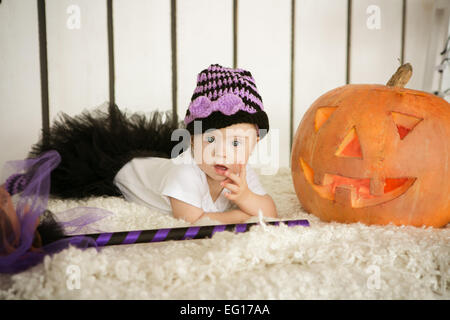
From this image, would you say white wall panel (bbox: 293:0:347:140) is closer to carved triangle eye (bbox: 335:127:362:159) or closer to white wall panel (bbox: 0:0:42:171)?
carved triangle eye (bbox: 335:127:362:159)

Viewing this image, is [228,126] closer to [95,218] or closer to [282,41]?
[95,218]

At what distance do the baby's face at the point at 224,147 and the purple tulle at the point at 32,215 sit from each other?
0.28 meters

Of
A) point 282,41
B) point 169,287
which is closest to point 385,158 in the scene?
point 169,287

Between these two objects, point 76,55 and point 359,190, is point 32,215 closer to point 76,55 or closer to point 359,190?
point 359,190

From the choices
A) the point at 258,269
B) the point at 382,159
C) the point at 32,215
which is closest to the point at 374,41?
the point at 382,159

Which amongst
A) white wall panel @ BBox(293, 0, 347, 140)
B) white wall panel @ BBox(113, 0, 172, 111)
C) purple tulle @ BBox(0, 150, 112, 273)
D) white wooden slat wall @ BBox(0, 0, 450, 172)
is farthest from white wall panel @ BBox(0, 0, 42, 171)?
white wall panel @ BBox(293, 0, 347, 140)

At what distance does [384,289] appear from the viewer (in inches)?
20.9

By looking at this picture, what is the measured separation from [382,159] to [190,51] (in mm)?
949

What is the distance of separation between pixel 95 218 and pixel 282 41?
1.12 meters

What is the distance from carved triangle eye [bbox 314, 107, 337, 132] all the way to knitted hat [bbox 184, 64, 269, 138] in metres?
0.13

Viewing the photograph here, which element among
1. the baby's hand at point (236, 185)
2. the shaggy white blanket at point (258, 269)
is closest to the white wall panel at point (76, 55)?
the baby's hand at point (236, 185)

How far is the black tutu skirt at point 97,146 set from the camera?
1.04 metres

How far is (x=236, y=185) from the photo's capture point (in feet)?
2.78

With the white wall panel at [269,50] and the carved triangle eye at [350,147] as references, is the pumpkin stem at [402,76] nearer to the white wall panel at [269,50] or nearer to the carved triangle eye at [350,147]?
the carved triangle eye at [350,147]
